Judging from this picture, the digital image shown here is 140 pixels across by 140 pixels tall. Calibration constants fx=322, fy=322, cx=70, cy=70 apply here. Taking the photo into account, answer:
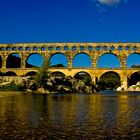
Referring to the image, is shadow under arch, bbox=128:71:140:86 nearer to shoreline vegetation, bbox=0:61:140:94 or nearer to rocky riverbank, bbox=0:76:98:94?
shoreline vegetation, bbox=0:61:140:94

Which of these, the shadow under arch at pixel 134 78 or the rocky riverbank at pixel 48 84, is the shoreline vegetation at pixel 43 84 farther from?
the shadow under arch at pixel 134 78

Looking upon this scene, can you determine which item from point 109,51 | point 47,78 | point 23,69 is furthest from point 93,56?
point 47,78

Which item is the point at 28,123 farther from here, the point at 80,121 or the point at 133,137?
the point at 133,137

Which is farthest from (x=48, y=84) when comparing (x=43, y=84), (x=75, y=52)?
(x=75, y=52)

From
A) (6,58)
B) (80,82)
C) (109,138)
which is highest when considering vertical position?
(6,58)

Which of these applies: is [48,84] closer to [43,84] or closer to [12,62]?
[43,84]

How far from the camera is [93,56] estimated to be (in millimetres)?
111500

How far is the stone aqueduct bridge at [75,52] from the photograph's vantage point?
10769cm

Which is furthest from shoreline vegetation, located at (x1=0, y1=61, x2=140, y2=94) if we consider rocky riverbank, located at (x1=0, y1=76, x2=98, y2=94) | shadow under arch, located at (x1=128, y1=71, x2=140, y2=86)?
shadow under arch, located at (x1=128, y1=71, x2=140, y2=86)

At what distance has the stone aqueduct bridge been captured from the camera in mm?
107688

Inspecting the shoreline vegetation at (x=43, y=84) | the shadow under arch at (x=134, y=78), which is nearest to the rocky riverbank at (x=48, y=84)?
the shoreline vegetation at (x=43, y=84)

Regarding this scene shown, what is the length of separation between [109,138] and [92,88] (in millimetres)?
82394

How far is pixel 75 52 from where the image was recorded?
112m

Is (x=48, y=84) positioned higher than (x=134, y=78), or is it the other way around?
(x=134, y=78)
